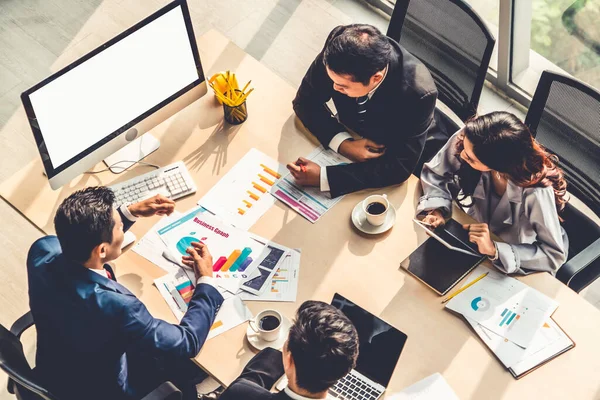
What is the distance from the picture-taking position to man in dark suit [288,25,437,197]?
2.36 meters

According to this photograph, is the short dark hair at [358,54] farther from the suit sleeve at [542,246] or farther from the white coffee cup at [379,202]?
the suit sleeve at [542,246]

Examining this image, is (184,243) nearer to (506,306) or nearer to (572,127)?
(506,306)

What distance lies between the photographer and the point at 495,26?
13.0 feet

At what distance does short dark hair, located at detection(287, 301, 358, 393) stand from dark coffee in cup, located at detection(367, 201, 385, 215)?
2.15 feet

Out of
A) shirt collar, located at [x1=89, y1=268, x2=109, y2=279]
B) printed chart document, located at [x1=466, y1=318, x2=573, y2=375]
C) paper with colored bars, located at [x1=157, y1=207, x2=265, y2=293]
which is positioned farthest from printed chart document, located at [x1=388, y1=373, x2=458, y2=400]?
shirt collar, located at [x1=89, y1=268, x2=109, y2=279]

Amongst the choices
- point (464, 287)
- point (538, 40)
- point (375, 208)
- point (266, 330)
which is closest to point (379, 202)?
point (375, 208)

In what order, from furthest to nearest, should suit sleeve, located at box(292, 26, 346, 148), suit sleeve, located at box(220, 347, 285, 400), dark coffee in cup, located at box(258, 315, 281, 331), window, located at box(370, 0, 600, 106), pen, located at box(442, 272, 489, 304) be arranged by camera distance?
1. window, located at box(370, 0, 600, 106)
2. suit sleeve, located at box(292, 26, 346, 148)
3. pen, located at box(442, 272, 489, 304)
4. dark coffee in cup, located at box(258, 315, 281, 331)
5. suit sleeve, located at box(220, 347, 285, 400)

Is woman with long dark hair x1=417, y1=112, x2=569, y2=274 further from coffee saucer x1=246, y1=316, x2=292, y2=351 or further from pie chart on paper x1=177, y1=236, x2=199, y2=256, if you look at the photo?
pie chart on paper x1=177, y1=236, x2=199, y2=256

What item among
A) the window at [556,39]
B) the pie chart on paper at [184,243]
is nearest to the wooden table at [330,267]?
the pie chart on paper at [184,243]

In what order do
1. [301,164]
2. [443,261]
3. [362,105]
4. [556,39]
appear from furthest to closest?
[556,39], [362,105], [301,164], [443,261]

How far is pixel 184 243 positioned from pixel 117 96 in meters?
0.58

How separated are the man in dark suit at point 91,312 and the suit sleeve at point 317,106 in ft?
2.58

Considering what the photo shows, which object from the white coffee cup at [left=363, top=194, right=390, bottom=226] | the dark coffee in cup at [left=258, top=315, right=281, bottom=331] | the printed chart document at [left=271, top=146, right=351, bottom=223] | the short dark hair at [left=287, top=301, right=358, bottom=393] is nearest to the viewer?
the short dark hair at [left=287, top=301, right=358, bottom=393]

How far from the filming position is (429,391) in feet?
6.70
